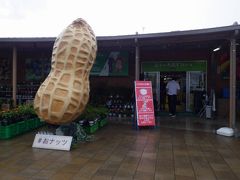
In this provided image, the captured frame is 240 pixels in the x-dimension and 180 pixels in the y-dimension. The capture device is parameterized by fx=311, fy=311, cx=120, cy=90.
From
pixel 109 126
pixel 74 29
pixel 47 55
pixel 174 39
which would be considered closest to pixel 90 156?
pixel 74 29

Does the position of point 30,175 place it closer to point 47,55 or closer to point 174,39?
point 174,39

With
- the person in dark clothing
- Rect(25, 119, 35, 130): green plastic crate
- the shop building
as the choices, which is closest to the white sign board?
Rect(25, 119, 35, 130): green plastic crate

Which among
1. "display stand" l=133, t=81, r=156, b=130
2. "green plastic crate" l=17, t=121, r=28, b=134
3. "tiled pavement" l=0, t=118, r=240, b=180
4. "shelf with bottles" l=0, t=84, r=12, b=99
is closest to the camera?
"tiled pavement" l=0, t=118, r=240, b=180

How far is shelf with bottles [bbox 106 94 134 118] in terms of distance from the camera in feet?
41.8

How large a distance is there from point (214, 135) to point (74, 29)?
4847 millimetres

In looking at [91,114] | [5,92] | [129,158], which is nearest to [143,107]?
[91,114]

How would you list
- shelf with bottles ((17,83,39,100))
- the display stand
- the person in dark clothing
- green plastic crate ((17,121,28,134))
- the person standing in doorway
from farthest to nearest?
shelf with bottles ((17,83,39,100)) → the person in dark clothing → the person standing in doorway → the display stand → green plastic crate ((17,121,28,134))

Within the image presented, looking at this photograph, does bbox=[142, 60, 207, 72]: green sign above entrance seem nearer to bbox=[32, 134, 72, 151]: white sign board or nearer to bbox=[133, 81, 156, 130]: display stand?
bbox=[133, 81, 156, 130]: display stand

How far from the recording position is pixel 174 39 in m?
10.0

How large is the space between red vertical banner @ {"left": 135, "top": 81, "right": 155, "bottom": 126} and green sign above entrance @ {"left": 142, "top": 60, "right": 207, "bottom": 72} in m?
4.13

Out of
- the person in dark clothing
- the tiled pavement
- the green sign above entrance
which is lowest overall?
the tiled pavement

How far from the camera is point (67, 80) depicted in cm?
683

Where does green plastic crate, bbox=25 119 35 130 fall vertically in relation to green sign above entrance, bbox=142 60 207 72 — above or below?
below

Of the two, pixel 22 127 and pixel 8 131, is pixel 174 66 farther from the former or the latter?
pixel 8 131
